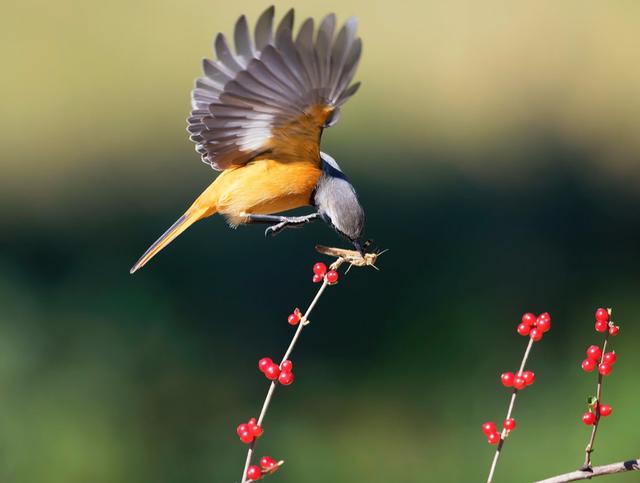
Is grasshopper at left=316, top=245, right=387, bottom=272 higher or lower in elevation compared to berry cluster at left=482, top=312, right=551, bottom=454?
higher

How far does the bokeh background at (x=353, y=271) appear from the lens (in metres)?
4.87

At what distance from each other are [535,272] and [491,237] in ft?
1.38

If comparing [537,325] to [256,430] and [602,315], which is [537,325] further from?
[256,430]

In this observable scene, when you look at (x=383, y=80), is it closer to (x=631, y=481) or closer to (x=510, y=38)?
(x=510, y=38)

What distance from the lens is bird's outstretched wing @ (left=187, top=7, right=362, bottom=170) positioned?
262 centimetres

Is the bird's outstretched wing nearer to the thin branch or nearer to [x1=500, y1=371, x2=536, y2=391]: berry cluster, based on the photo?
[x1=500, y1=371, x2=536, y2=391]: berry cluster

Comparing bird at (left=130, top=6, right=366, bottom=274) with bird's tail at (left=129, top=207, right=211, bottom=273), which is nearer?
bird at (left=130, top=6, right=366, bottom=274)

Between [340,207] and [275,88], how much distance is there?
13.4 inches

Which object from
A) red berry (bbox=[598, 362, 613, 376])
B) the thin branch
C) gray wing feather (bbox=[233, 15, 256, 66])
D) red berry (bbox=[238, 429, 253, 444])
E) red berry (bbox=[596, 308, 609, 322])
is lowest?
the thin branch

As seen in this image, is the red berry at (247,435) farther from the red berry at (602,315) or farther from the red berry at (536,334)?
the red berry at (602,315)

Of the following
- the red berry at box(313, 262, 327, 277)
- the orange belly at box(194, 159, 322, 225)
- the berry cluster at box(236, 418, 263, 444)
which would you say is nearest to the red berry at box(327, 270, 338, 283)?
the red berry at box(313, 262, 327, 277)

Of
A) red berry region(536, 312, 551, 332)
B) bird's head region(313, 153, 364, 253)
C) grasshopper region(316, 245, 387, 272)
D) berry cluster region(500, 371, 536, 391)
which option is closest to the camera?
berry cluster region(500, 371, 536, 391)

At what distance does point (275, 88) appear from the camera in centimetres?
275

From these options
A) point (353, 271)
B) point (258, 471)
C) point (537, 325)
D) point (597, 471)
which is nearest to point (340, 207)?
point (537, 325)
